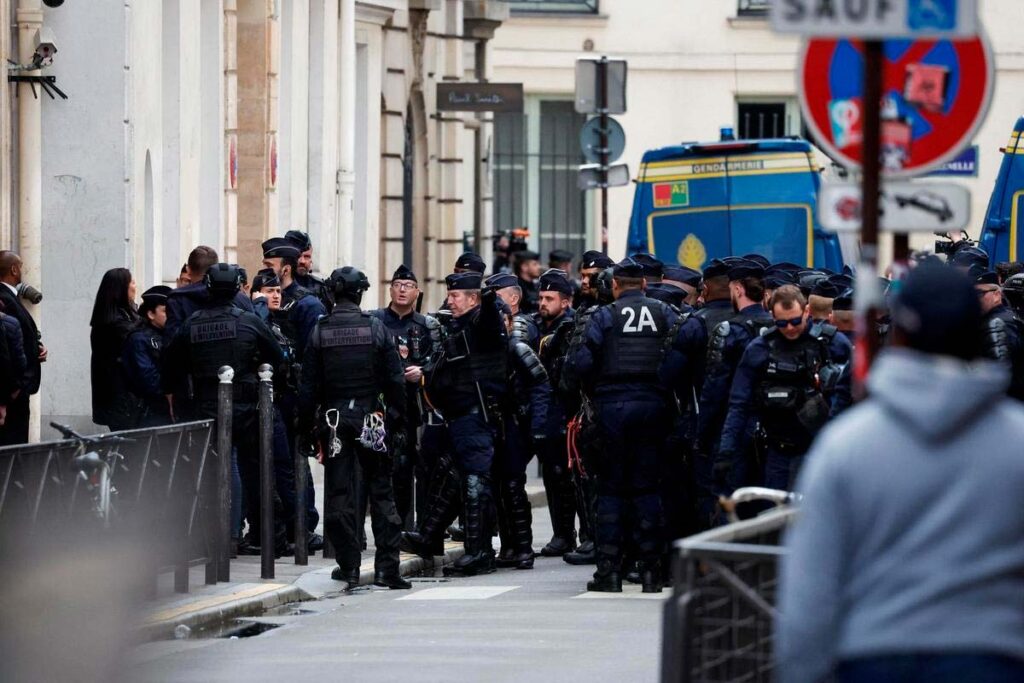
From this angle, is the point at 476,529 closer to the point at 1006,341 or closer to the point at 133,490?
the point at 133,490

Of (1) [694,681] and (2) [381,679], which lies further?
(2) [381,679]

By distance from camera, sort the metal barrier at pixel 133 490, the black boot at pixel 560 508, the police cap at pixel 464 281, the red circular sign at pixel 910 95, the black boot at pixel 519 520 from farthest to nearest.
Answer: the black boot at pixel 560 508, the black boot at pixel 519 520, the police cap at pixel 464 281, the metal barrier at pixel 133 490, the red circular sign at pixel 910 95

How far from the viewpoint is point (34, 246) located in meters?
18.1

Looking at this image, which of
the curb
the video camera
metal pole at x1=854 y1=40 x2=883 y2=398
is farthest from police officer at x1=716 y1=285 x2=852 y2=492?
the video camera

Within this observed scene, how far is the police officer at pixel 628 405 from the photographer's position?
44.2 feet

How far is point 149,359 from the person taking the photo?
14969 millimetres

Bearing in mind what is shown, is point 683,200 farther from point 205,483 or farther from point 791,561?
point 791,561

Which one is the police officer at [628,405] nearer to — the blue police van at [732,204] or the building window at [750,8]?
the blue police van at [732,204]

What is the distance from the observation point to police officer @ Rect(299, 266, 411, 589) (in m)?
13.7

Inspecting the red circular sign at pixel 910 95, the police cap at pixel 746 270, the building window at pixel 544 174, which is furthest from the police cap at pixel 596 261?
the building window at pixel 544 174

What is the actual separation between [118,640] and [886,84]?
3.02 meters

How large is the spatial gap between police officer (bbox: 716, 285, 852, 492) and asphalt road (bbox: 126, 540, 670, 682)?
1002mm

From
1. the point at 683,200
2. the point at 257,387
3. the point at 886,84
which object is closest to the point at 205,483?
the point at 257,387

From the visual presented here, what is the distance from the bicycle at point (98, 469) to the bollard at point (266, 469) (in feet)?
6.22
